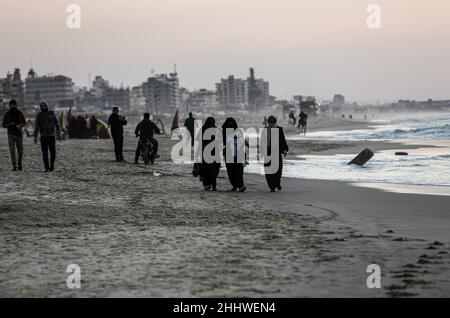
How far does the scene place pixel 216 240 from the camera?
808 centimetres

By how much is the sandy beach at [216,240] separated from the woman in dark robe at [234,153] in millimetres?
340

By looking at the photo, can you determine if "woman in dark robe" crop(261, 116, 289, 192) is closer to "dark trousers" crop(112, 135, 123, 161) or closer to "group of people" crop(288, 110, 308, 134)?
"dark trousers" crop(112, 135, 123, 161)

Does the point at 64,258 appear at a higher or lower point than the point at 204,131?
lower

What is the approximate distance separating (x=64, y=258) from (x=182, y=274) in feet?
4.70

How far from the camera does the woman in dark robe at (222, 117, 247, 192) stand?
45.9ft

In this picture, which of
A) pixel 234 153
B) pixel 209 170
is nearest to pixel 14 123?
pixel 209 170

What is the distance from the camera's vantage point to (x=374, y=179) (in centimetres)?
1752

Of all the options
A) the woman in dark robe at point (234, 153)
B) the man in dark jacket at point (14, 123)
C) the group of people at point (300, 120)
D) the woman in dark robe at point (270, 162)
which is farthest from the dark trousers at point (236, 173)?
the group of people at point (300, 120)

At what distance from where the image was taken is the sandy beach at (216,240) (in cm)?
588

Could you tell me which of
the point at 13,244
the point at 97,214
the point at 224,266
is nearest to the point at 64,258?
the point at 13,244

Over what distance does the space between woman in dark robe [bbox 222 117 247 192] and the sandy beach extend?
34cm

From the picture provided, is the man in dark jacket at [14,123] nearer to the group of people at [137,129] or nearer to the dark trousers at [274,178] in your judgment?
the group of people at [137,129]

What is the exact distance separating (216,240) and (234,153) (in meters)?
6.06
